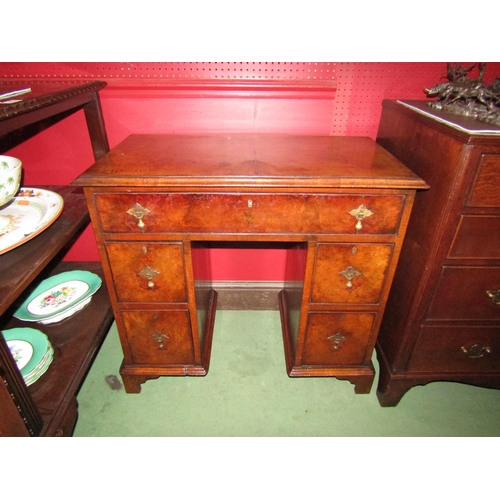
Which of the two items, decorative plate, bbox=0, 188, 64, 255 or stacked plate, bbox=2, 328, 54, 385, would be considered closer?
decorative plate, bbox=0, 188, 64, 255

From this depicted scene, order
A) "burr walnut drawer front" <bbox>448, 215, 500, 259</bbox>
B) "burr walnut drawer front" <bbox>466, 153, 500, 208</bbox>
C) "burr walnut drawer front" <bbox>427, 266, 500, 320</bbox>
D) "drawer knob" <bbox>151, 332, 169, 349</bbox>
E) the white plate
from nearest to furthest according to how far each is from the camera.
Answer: "burr walnut drawer front" <bbox>466, 153, 500, 208</bbox>
"burr walnut drawer front" <bbox>448, 215, 500, 259</bbox>
"burr walnut drawer front" <bbox>427, 266, 500, 320</bbox>
the white plate
"drawer knob" <bbox>151, 332, 169, 349</bbox>

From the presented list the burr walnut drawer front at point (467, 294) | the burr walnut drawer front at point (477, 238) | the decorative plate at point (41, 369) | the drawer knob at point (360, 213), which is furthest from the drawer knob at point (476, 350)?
the decorative plate at point (41, 369)

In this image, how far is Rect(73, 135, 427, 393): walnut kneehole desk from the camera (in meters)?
1.14

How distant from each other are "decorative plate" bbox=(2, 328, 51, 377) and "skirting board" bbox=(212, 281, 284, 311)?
39.3 inches

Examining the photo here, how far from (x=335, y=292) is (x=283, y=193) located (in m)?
0.51

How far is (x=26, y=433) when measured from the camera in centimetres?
110

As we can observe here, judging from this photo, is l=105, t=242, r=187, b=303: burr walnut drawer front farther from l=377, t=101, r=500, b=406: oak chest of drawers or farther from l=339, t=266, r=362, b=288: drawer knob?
l=377, t=101, r=500, b=406: oak chest of drawers

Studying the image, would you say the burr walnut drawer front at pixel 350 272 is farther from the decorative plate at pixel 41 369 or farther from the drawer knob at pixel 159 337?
the decorative plate at pixel 41 369

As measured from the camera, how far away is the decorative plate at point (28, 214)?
46.8 inches

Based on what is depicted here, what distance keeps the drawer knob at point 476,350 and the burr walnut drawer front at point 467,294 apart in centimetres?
17

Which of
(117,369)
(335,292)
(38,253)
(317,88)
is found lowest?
(117,369)

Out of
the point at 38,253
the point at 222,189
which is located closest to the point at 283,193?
the point at 222,189

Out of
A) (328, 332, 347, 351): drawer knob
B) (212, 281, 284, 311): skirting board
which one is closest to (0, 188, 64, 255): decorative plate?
(212, 281, 284, 311): skirting board

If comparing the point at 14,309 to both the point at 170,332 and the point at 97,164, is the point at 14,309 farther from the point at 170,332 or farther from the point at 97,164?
the point at 97,164
